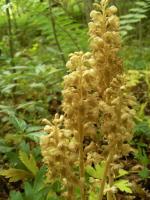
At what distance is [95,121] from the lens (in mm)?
1385

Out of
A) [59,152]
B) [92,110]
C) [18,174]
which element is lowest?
[18,174]

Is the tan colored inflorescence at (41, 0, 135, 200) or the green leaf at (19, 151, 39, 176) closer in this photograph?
the tan colored inflorescence at (41, 0, 135, 200)

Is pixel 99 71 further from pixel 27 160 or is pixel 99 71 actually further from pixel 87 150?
pixel 27 160

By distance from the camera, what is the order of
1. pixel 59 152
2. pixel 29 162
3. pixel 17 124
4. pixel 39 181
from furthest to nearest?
pixel 17 124
pixel 29 162
pixel 39 181
pixel 59 152

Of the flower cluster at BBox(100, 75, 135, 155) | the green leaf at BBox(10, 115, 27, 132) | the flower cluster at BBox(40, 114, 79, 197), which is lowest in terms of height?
the green leaf at BBox(10, 115, 27, 132)

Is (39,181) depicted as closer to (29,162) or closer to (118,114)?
(29,162)

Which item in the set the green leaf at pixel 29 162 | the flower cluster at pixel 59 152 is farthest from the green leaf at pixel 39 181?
the flower cluster at pixel 59 152

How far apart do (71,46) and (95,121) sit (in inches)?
88.9

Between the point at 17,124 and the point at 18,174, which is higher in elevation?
the point at 17,124

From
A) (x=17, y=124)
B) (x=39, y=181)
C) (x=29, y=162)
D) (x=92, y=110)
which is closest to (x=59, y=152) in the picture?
(x=92, y=110)

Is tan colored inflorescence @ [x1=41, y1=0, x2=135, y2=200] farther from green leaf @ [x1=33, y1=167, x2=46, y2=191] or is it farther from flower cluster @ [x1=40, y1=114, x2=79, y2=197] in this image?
green leaf @ [x1=33, y1=167, x2=46, y2=191]

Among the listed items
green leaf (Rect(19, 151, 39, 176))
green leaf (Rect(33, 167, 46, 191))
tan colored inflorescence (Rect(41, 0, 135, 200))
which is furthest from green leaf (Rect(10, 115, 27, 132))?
tan colored inflorescence (Rect(41, 0, 135, 200))

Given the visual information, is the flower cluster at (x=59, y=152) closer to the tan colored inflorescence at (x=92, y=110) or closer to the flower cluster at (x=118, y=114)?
the tan colored inflorescence at (x=92, y=110)

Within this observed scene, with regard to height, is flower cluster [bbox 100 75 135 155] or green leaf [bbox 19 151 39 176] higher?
flower cluster [bbox 100 75 135 155]
